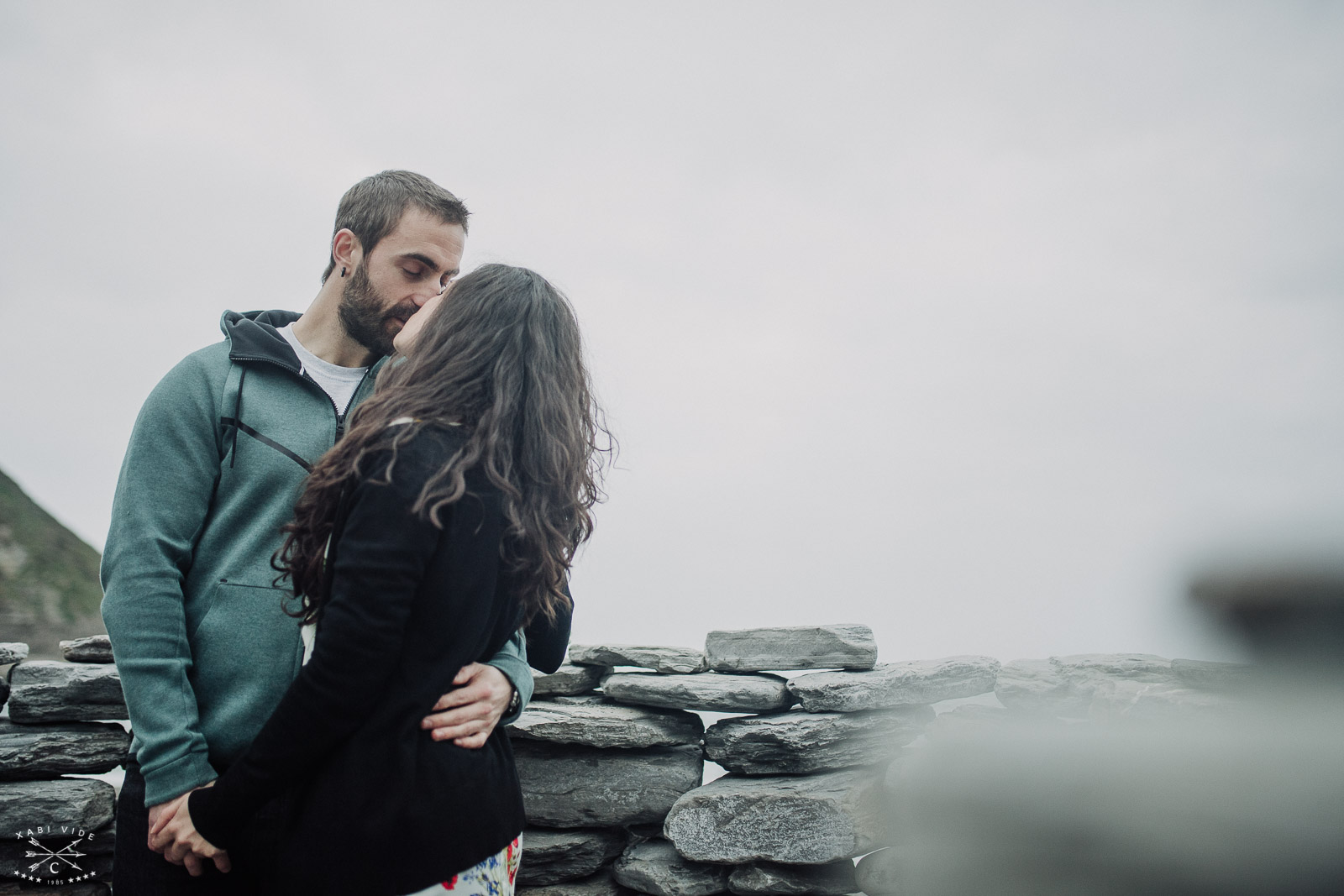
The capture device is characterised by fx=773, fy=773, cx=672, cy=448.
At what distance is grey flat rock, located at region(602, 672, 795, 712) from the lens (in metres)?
2.53

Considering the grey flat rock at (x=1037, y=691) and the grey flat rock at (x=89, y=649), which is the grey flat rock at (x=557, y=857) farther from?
the grey flat rock at (x=89, y=649)

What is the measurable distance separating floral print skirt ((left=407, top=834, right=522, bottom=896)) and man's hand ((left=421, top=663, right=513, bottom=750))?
0.62ft

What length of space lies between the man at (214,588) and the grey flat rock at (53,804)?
129cm

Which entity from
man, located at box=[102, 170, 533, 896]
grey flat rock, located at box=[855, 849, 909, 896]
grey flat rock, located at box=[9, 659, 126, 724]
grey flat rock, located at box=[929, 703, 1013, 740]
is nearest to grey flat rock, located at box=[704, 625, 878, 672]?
grey flat rock, located at box=[929, 703, 1013, 740]

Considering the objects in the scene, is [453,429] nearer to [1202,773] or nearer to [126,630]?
[126,630]

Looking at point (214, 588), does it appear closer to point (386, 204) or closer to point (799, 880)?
point (386, 204)

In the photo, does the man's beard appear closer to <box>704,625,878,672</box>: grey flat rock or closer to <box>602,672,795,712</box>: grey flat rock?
<box>602,672,795,712</box>: grey flat rock

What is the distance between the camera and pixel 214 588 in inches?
63.0

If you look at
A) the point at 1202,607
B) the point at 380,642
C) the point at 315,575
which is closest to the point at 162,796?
the point at 315,575

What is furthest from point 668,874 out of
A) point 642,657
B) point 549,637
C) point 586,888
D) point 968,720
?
point 549,637

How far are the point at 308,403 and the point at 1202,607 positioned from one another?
2133 millimetres

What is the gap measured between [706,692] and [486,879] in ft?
4.35

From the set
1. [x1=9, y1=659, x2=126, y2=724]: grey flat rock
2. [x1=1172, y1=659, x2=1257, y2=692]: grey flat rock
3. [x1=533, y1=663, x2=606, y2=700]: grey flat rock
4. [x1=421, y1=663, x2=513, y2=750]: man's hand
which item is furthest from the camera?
[x1=533, y1=663, x2=606, y2=700]: grey flat rock

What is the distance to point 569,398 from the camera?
1.51 metres
